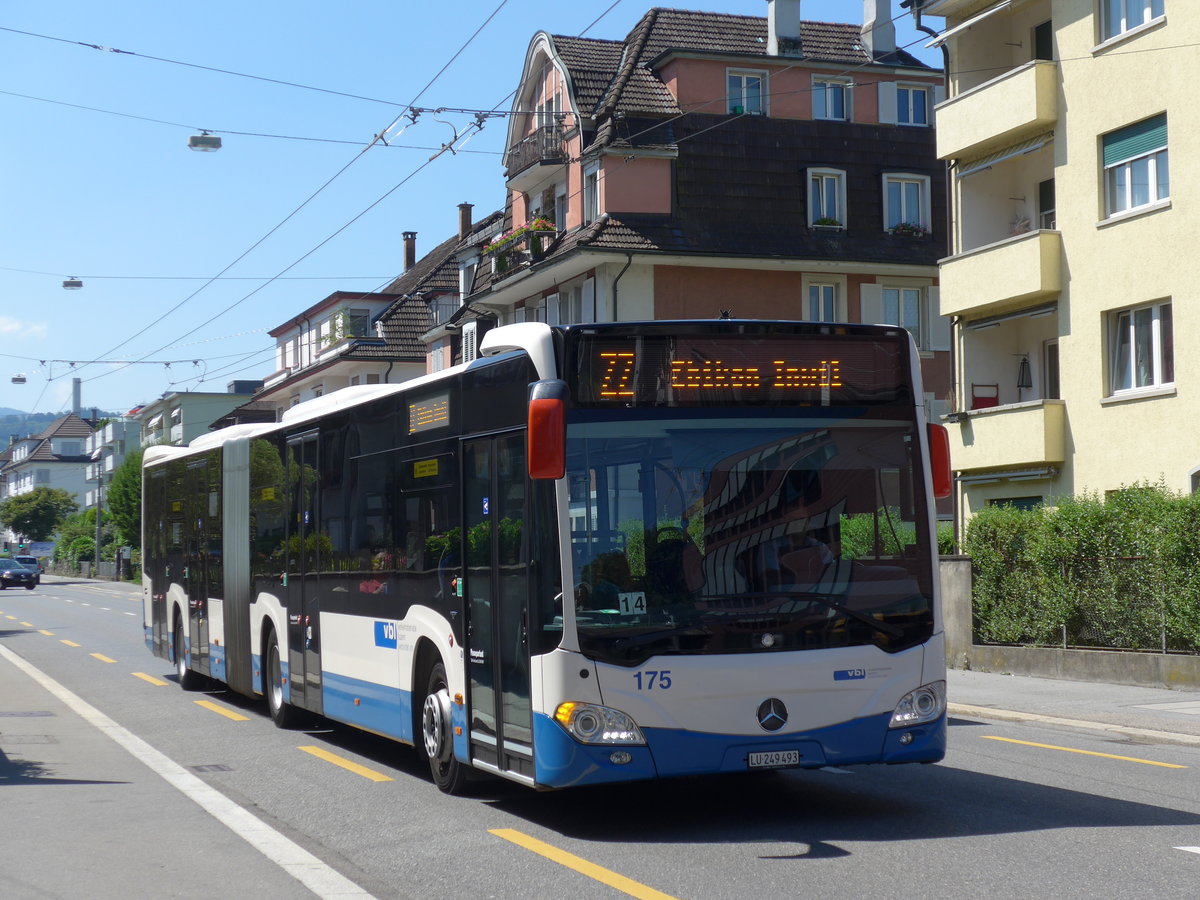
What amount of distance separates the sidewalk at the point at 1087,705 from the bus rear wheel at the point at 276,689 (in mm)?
6879

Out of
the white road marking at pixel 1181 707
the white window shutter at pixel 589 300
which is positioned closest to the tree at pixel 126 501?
the white window shutter at pixel 589 300

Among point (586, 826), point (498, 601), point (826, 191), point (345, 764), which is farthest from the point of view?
point (826, 191)

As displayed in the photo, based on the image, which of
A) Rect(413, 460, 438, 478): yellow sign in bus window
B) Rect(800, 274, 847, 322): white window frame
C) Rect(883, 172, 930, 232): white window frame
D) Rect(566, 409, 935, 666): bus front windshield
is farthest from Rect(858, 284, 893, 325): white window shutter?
Rect(566, 409, 935, 666): bus front windshield

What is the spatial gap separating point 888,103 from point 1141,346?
2090 centimetres

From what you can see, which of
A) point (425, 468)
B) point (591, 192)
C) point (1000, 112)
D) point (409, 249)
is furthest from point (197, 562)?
point (409, 249)

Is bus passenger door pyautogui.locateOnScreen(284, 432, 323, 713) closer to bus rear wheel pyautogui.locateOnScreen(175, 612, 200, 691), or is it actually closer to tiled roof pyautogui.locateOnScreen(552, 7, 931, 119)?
bus rear wheel pyautogui.locateOnScreen(175, 612, 200, 691)

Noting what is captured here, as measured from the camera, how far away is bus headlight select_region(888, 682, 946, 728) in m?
9.16

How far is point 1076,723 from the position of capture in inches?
609

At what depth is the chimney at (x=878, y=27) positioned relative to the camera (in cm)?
4525

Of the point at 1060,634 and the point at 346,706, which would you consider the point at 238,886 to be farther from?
the point at 1060,634

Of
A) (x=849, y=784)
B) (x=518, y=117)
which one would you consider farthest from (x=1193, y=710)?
(x=518, y=117)

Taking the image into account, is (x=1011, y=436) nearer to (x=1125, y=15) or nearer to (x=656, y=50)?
(x=1125, y=15)

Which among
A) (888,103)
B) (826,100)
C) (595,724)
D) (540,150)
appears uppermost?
(888,103)

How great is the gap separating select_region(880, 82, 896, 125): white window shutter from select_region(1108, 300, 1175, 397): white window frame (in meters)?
19.6
